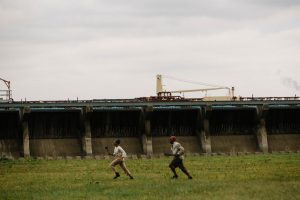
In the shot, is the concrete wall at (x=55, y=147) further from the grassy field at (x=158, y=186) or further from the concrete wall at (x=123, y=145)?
the grassy field at (x=158, y=186)

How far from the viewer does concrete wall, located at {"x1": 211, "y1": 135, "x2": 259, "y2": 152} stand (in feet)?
235

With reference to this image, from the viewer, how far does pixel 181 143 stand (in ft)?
233

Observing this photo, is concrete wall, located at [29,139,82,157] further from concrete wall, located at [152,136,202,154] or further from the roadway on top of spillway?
concrete wall, located at [152,136,202,154]

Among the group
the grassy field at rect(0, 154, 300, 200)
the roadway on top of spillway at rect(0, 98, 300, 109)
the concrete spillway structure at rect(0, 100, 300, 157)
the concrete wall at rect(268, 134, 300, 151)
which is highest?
the roadway on top of spillway at rect(0, 98, 300, 109)

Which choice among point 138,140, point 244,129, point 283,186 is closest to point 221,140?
point 244,129

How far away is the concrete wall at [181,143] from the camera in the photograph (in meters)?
69.9

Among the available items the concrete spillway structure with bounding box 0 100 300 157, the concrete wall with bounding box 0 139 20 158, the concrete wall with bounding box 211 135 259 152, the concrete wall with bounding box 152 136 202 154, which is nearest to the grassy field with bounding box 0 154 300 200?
the concrete wall with bounding box 0 139 20 158

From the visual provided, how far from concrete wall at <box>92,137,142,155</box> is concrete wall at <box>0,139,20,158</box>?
752cm

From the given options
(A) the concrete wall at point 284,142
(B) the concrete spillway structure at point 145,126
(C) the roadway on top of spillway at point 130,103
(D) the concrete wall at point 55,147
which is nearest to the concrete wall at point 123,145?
(B) the concrete spillway structure at point 145,126

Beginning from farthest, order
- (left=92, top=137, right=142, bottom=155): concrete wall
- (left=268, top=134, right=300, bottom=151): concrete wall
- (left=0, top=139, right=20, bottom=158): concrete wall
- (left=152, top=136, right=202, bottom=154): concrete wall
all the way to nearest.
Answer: (left=268, top=134, right=300, bottom=151): concrete wall → (left=152, top=136, right=202, bottom=154): concrete wall → (left=92, top=137, right=142, bottom=155): concrete wall → (left=0, top=139, right=20, bottom=158): concrete wall

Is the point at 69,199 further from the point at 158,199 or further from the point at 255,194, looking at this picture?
the point at 255,194

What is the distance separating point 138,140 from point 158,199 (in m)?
48.2

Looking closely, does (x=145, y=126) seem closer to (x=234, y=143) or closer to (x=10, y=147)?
(x=234, y=143)

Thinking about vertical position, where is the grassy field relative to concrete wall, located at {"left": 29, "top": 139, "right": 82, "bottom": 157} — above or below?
below
